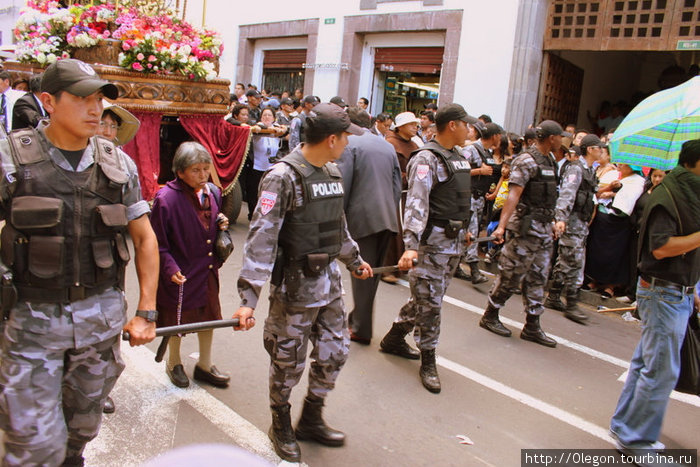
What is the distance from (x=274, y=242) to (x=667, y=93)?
9.16 ft

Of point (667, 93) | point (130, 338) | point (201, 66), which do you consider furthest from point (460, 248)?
point (201, 66)

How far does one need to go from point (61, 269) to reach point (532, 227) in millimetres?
4189

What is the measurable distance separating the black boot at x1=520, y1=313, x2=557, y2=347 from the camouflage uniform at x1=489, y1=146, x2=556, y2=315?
74mm

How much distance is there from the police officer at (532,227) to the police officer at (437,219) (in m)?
1.20

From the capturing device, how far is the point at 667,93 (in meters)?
3.83

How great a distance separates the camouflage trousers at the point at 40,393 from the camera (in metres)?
2.21

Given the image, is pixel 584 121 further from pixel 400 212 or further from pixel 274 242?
pixel 274 242

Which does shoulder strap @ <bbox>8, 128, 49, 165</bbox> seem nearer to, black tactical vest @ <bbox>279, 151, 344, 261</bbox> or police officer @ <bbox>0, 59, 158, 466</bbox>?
police officer @ <bbox>0, 59, 158, 466</bbox>

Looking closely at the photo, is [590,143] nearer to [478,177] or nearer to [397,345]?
[478,177]

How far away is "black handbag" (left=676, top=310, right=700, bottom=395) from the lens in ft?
11.2

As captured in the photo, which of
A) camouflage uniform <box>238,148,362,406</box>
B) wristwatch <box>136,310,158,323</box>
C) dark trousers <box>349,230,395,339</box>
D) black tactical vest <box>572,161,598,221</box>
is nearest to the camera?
wristwatch <box>136,310,158,323</box>

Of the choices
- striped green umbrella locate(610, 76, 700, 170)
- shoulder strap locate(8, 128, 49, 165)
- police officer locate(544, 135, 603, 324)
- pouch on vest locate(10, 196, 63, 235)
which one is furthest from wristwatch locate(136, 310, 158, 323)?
police officer locate(544, 135, 603, 324)

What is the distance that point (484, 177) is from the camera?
761 cm

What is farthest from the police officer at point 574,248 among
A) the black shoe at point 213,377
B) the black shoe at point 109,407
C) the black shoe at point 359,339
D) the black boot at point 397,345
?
the black shoe at point 109,407
